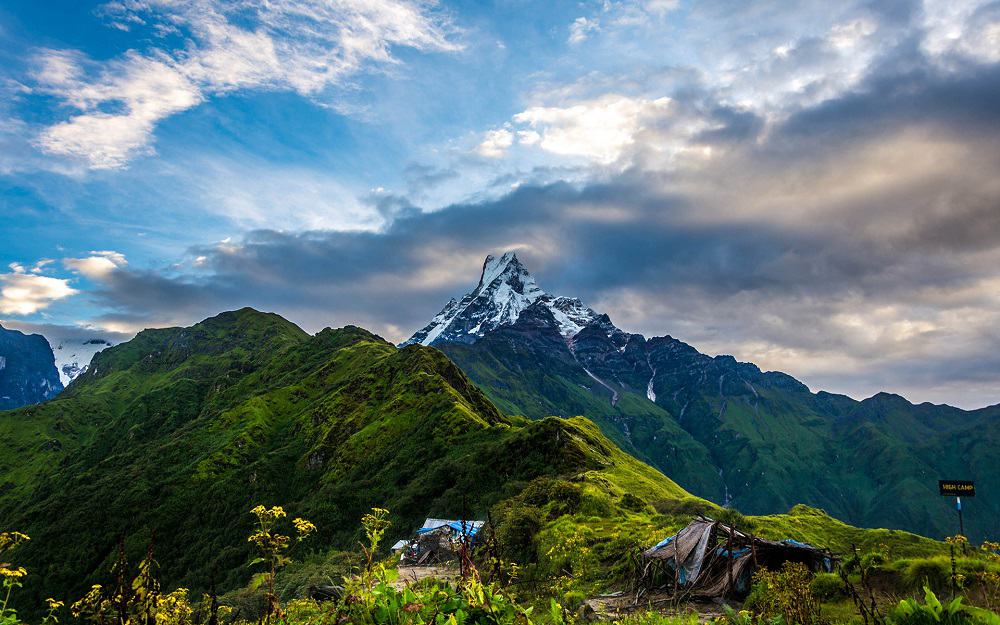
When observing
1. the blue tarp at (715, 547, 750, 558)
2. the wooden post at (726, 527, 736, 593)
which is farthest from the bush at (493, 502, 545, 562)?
the wooden post at (726, 527, 736, 593)

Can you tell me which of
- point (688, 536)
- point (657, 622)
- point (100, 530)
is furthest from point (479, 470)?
point (100, 530)

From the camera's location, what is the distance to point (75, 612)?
6.41 m

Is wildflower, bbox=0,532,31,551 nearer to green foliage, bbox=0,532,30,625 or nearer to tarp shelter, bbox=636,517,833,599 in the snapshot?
green foliage, bbox=0,532,30,625

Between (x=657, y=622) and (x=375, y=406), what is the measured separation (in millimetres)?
160560

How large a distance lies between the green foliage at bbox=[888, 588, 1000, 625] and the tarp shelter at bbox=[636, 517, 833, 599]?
14.8 metres

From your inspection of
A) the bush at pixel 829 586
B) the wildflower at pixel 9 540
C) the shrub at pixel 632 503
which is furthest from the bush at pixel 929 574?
the shrub at pixel 632 503

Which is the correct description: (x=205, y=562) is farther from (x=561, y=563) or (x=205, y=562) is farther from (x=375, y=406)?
(x=561, y=563)

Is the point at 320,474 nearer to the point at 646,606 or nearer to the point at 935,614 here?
the point at 646,606

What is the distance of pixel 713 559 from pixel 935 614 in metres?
16.6

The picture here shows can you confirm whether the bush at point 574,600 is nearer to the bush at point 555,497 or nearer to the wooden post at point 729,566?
the wooden post at point 729,566

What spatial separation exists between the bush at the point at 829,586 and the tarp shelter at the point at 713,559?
7.87 ft

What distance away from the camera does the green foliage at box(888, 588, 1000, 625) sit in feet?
23.8

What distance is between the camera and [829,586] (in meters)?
19.1

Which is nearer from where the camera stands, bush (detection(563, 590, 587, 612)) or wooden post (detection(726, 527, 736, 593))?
wooden post (detection(726, 527, 736, 593))
